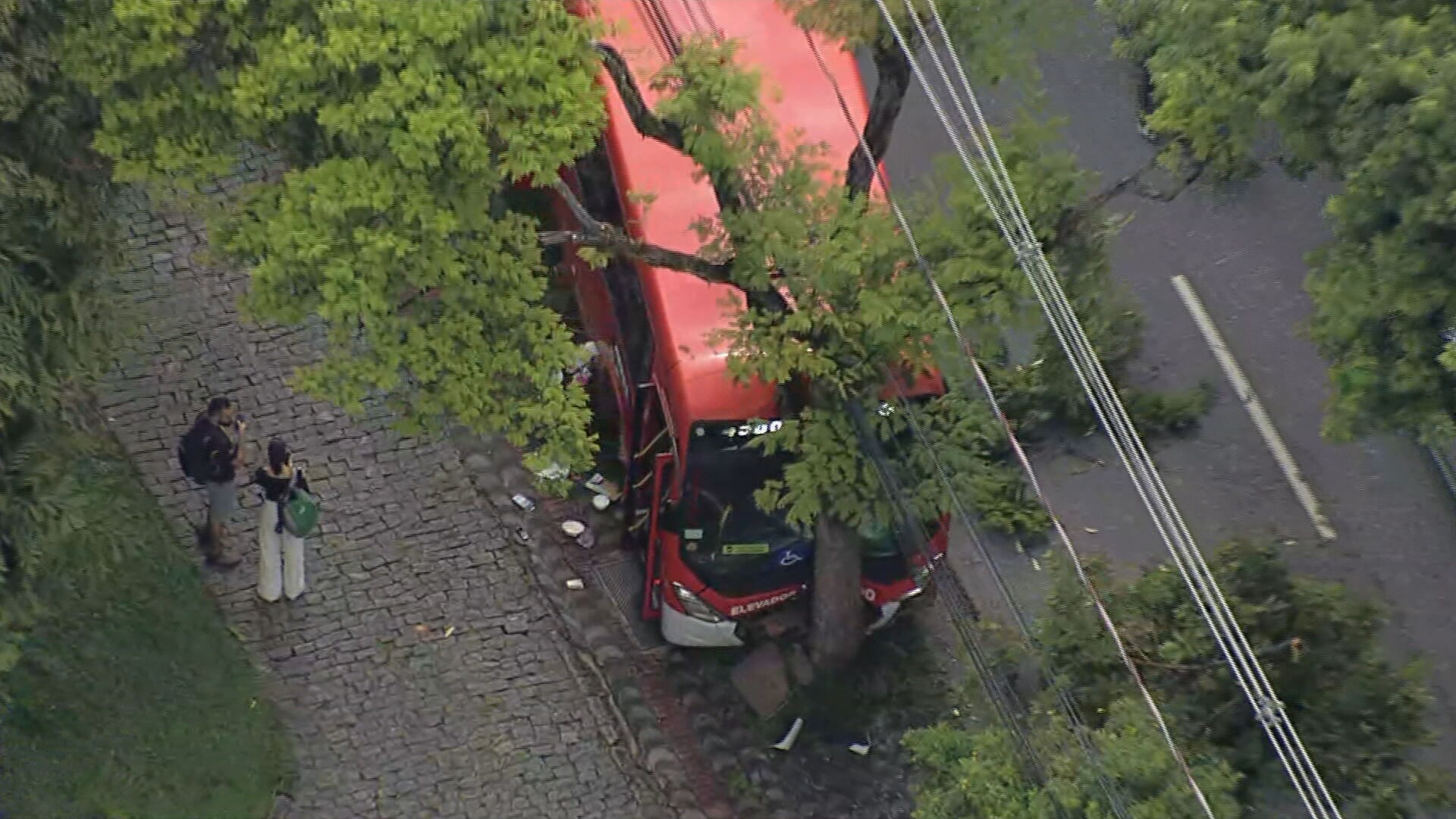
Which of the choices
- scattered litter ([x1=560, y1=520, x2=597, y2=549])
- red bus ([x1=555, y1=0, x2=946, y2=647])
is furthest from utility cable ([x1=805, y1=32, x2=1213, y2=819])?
scattered litter ([x1=560, y1=520, x2=597, y2=549])

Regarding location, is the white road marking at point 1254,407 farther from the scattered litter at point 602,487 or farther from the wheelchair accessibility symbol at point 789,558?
the scattered litter at point 602,487

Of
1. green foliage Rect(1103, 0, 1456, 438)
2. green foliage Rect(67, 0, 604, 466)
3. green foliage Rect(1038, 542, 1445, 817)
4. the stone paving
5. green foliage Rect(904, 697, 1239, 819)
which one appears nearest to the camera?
green foliage Rect(1103, 0, 1456, 438)

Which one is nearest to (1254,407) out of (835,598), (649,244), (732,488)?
(835,598)

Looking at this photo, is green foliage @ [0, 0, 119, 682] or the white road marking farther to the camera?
the white road marking

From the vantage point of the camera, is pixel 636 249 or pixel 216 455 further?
pixel 216 455

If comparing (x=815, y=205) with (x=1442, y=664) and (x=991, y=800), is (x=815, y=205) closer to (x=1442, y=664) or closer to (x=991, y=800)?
(x=991, y=800)

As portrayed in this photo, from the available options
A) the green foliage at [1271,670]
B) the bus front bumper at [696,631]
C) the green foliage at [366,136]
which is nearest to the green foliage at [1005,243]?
the green foliage at [1271,670]

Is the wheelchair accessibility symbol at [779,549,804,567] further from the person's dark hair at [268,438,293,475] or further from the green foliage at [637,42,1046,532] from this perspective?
the person's dark hair at [268,438,293,475]

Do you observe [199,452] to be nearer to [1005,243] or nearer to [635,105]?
[635,105]
